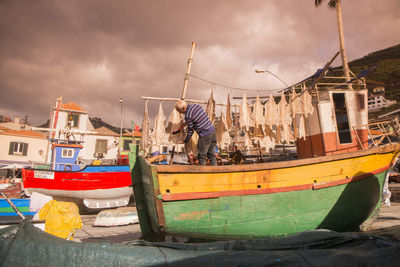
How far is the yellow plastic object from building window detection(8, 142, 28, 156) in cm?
2493

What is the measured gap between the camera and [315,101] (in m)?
7.12

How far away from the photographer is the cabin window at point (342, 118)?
6855 mm

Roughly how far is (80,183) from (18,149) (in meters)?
17.5

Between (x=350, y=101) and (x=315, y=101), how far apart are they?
39.2 inches

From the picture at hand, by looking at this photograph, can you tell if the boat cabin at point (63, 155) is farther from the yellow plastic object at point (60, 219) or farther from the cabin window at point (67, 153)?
the yellow plastic object at point (60, 219)

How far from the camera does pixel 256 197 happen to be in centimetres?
419

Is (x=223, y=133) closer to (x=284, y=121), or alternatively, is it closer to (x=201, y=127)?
(x=284, y=121)

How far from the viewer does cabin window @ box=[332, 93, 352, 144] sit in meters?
6.86

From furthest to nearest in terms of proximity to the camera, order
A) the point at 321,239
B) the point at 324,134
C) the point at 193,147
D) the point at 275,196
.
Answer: the point at 324,134
the point at 193,147
the point at 275,196
the point at 321,239

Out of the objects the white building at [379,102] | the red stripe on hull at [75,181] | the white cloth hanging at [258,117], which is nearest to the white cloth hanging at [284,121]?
the white cloth hanging at [258,117]

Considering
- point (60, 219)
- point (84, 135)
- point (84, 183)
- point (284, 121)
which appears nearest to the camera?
point (60, 219)

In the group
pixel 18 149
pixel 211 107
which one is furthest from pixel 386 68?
pixel 18 149

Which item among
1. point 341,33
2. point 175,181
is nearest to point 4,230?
point 175,181

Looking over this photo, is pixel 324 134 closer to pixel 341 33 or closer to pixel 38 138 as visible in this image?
pixel 341 33
